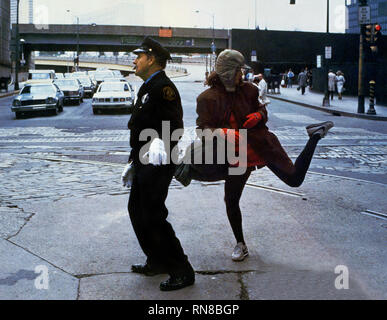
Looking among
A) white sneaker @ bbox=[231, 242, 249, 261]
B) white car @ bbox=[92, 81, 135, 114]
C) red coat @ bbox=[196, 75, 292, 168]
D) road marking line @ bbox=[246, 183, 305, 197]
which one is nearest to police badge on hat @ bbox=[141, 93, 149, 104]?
red coat @ bbox=[196, 75, 292, 168]

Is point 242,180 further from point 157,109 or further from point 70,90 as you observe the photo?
point 70,90

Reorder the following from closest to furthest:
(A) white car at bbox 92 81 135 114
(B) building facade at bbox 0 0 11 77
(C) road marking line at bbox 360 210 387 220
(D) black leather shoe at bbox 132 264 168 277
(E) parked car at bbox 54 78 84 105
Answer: (D) black leather shoe at bbox 132 264 168 277 → (C) road marking line at bbox 360 210 387 220 → (A) white car at bbox 92 81 135 114 → (E) parked car at bbox 54 78 84 105 → (B) building facade at bbox 0 0 11 77

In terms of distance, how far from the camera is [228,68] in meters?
4.71

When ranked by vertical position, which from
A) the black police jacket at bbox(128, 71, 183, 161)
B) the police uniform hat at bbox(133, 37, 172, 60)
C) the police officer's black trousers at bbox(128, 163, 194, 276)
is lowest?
the police officer's black trousers at bbox(128, 163, 194, 276)

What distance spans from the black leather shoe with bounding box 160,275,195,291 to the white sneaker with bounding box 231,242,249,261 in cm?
68

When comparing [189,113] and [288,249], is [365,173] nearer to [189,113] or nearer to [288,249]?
[288,249]

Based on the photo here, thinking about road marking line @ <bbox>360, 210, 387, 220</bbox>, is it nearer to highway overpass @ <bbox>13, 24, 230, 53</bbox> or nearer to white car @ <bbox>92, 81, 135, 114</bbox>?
white car @ <bbox>92, 81, 135, 114</bbox>

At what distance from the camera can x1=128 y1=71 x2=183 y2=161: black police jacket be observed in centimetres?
428

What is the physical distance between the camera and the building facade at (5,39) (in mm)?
65562

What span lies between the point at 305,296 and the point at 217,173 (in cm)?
124

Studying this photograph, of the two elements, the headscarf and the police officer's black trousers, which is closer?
the police officer's black trousers

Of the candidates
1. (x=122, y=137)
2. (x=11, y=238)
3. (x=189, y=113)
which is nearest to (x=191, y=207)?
(x=11, y=238)

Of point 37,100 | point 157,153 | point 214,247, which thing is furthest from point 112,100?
point 157,153
